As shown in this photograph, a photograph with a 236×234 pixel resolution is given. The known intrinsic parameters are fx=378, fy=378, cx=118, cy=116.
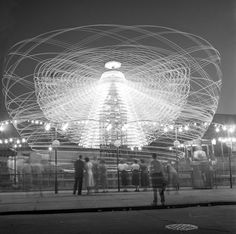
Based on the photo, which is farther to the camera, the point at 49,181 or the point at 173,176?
the point at 49,181

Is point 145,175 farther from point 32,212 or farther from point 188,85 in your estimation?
point 188,85

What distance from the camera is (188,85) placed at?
32719 mm

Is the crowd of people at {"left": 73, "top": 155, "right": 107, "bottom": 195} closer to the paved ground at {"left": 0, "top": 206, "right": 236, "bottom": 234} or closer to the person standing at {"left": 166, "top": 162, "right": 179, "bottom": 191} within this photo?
the person standing at {"left": 166, "top": 162, "right": 179, "bottom": 191}

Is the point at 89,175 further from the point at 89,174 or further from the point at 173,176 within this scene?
the point at 173,176

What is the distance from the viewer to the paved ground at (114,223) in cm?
810

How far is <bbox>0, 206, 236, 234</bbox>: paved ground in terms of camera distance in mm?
8102

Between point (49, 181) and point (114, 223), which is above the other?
point (49, 181)

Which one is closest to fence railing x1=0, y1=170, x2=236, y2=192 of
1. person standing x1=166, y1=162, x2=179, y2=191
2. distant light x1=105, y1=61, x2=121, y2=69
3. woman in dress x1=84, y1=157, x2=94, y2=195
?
woman in dress x1=84, y1=157, x2=94, y2=195

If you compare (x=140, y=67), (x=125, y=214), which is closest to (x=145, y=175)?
(x=125, y=214)

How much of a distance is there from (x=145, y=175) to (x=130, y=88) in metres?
16.9

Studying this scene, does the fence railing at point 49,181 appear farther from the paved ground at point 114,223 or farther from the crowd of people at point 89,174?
the paved ground at point 114,223

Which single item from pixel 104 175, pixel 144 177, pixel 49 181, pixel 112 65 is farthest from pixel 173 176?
pixel 112 65

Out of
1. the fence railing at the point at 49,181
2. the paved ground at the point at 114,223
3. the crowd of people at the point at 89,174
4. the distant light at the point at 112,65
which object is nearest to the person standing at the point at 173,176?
the fence railing at the point at 49,181

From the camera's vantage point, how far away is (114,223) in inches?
368
